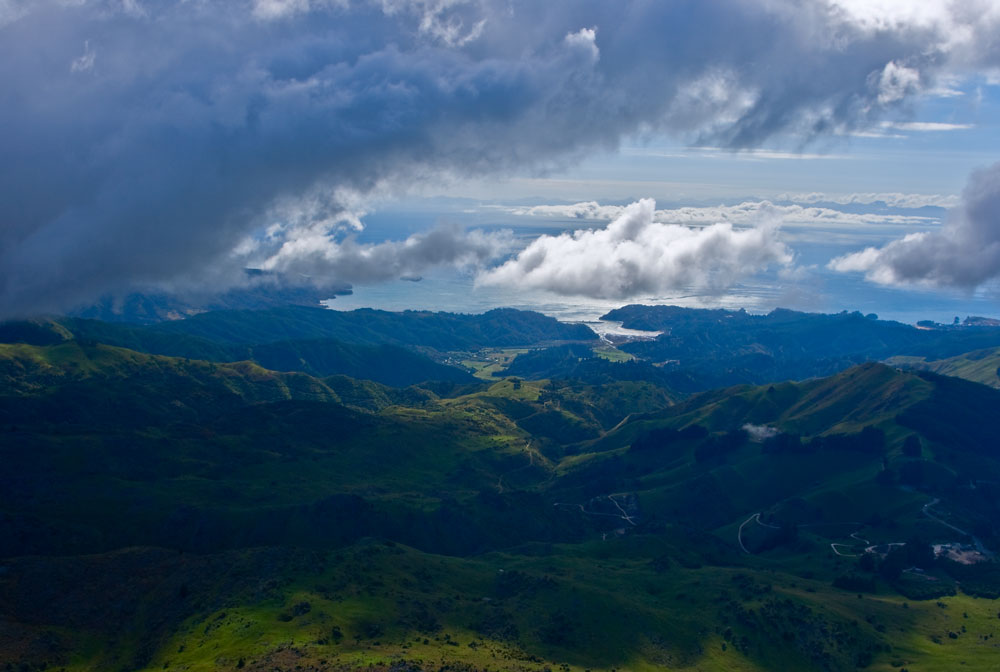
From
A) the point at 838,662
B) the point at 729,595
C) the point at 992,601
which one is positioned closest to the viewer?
the point at 838,662

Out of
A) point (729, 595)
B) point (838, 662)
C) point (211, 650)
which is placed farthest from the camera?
point (729, 595)

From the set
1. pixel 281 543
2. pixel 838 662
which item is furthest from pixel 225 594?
pixel 838 662

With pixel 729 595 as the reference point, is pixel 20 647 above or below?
above

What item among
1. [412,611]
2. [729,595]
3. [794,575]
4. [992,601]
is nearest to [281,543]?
[412,611]

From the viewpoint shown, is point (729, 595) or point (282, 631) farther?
point (729, 595)

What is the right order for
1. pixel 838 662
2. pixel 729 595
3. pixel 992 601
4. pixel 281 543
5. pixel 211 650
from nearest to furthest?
1. pixel 211 650
2. pixel 838 662
3. pixel 729 595
4. pixel 992 601
5. pixel 281 543

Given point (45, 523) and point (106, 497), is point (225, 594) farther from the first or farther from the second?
point (106, 497)

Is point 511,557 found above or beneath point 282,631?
beneath

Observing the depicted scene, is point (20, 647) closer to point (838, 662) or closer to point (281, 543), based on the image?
point (281, 543)

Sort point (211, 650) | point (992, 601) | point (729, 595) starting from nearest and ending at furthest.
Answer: point (211, 650) → point (729, 595) → point (992, 601)
